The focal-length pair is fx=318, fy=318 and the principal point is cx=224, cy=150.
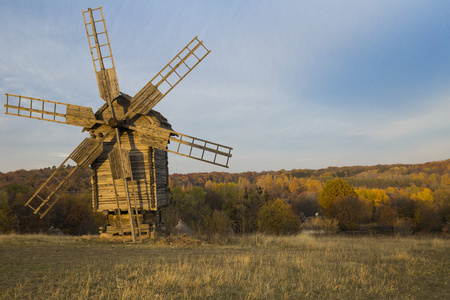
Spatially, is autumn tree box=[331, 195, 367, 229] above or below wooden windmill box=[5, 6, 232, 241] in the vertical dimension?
below

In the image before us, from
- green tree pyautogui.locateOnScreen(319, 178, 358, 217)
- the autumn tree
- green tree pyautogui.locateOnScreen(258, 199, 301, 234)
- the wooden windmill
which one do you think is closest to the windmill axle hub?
the wooden windmill

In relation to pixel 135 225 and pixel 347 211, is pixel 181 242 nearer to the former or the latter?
pixel 135 225

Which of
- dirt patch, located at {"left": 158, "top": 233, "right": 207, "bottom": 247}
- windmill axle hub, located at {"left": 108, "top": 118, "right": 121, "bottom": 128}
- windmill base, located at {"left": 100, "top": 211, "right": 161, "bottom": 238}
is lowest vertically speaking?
dirt patch, located at {"left": 158, "top": 233, "right": 207, "bottom": 247}

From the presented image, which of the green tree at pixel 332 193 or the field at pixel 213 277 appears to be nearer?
the field at pixel 213 277

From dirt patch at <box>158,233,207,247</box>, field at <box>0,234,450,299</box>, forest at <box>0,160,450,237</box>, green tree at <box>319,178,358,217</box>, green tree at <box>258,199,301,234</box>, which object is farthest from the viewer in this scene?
green tree at <box>319,178,358,217</box>

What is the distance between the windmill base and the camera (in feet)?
57.9

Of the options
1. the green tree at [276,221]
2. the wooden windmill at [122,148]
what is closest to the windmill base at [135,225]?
the wooden windmill at [122,148]

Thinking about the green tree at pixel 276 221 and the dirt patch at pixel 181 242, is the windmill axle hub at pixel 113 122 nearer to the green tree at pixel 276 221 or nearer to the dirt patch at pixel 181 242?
the dirt patch at pixel 181 242

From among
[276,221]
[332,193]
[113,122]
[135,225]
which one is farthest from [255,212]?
[113,122]

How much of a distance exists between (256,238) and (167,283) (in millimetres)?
10986

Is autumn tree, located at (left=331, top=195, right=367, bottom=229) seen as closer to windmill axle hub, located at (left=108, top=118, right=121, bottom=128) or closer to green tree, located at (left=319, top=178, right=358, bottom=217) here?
green tree, located at (left=319, top=178, right=358, bottom=217)

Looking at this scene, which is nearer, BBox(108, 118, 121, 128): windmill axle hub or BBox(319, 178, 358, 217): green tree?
BBox(108, 118, 121, 128): windmill axle hub

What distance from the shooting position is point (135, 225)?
699 inches

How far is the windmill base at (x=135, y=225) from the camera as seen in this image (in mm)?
17656
